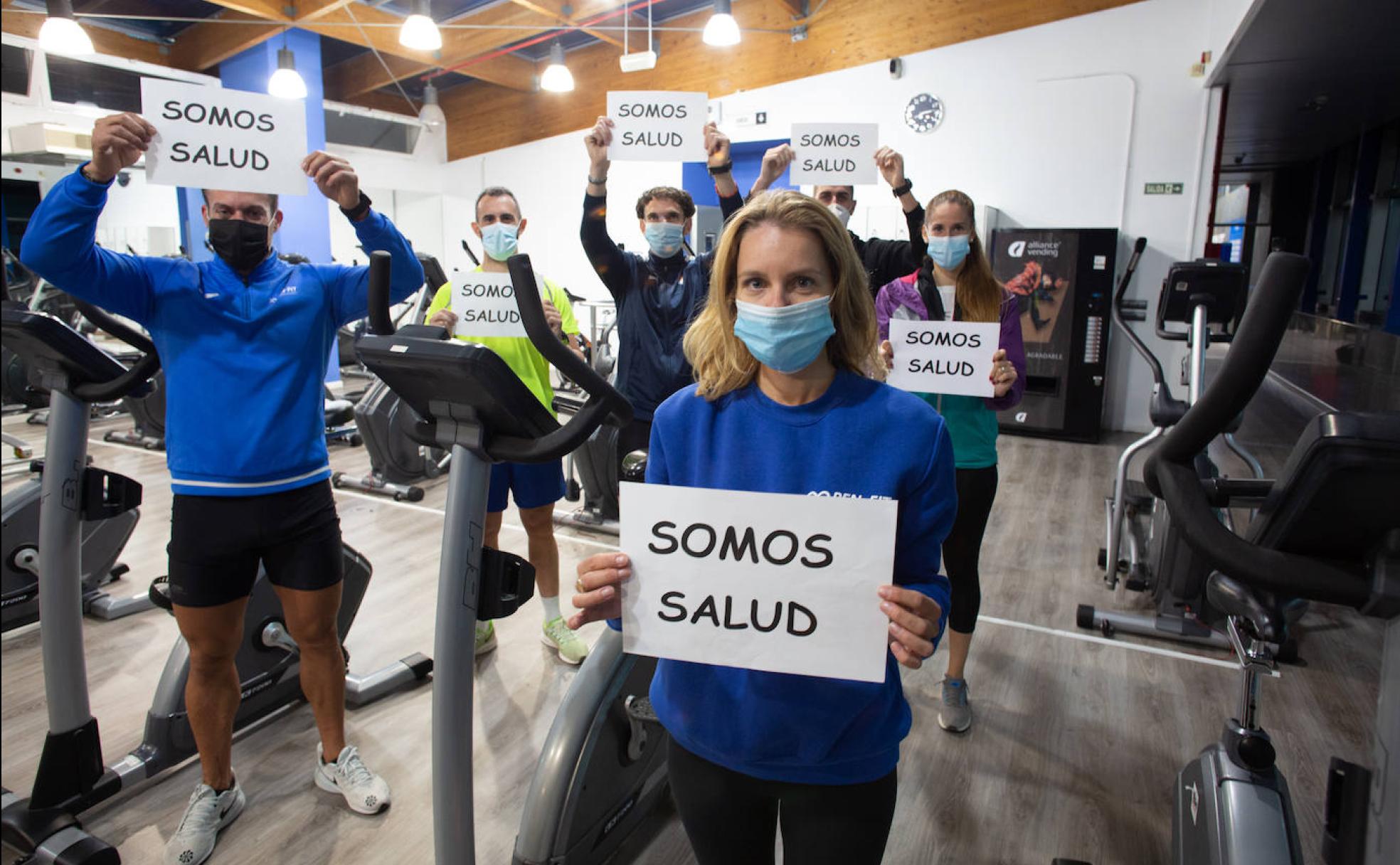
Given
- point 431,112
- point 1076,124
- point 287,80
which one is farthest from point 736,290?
point 431,112

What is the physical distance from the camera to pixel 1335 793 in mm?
1202

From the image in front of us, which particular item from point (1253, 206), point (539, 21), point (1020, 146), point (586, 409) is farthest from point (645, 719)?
point (1253, 206)

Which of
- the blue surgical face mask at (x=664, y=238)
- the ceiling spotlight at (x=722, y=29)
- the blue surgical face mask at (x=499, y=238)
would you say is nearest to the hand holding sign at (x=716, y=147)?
the blue surgical face mask at (x=664, y=238)

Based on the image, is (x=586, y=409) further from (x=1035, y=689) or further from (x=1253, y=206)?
(x=1253, y=206)

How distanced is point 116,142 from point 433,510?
3.29 m

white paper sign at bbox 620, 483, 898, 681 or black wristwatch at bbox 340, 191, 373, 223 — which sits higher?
black wristwatch at bbox 340, 191, 373, 223

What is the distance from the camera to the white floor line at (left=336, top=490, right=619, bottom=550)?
4.24m

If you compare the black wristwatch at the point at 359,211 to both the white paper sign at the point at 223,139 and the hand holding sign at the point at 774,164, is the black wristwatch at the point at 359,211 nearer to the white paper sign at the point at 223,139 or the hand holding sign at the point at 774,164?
the white paper sign at the point at 223,139

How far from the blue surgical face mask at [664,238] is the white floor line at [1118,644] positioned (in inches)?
77.4

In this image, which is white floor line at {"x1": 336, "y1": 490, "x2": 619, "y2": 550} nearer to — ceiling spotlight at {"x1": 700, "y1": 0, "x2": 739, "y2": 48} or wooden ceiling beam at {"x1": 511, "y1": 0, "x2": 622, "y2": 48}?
ceiling spotlight at {"x1": 700, "y1": 0, "x2": 739, "y2": 48}

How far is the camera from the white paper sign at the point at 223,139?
1737 mm

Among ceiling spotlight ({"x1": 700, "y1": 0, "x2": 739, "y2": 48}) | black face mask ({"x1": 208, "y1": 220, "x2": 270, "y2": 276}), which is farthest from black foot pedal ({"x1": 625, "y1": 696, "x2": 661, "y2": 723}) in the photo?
ceiling spotlight ({"x1": 700, "y1": 0, "x2": 739, "y2": 48})

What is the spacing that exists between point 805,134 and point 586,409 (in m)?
1.84

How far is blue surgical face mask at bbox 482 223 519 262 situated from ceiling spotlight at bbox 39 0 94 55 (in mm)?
4797
